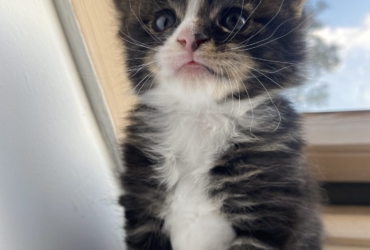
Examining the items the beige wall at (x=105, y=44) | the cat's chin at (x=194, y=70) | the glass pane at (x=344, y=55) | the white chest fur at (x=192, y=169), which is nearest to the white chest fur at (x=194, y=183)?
the white chest fur at (x=192, y=169)

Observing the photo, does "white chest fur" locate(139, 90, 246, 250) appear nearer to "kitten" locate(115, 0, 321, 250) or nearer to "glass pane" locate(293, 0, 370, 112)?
"kitten" locate(115, 0, 321, 250)

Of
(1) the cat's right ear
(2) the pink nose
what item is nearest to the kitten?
A: (2) the pink nose

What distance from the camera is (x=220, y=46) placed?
0.87m

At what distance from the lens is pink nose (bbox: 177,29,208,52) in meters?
0.85

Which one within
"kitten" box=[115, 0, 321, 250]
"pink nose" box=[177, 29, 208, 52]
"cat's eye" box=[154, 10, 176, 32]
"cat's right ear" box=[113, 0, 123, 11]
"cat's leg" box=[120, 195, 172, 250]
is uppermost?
"cat's right ear" box=[113, 0, 123, 11]

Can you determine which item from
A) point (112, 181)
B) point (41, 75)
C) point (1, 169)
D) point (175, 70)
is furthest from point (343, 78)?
point (1, 169)

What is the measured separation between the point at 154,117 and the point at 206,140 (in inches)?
6.5

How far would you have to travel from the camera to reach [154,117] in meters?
1.05

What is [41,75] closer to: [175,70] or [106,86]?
[106,86]

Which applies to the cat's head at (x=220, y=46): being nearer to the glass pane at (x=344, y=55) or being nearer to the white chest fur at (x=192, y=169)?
the white chest fur at (x=192, y=169)

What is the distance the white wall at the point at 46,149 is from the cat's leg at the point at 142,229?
6.5 inches

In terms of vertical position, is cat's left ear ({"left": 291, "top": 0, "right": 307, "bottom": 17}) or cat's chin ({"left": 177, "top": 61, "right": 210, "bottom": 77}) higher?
cat's left ear ({"left": 291, "top": 0, "right": 307, "bottom": 17})

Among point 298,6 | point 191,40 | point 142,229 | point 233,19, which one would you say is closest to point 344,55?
point 298,6

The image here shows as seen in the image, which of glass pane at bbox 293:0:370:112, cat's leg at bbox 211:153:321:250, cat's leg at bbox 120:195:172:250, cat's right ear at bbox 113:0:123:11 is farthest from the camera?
glass pane at bbox 293:0:370:112
